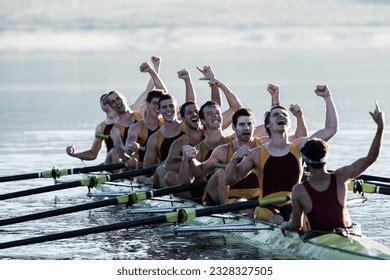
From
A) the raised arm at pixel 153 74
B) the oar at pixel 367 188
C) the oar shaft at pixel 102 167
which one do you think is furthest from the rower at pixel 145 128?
the oar at pixel 367 188

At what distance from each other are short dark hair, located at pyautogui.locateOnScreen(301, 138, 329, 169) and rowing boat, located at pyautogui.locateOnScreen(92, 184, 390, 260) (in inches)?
12.8

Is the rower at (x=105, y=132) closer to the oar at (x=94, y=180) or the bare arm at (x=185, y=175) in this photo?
the oar at (x=94, y=180)

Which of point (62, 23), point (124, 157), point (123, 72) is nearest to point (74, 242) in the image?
point (124, 157)

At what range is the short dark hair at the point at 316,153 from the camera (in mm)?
5270

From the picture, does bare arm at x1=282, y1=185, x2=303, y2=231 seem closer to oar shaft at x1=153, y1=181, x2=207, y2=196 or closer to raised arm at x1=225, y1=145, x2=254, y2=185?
raised arm at x1=225, y1=145, x2=254, y2=185

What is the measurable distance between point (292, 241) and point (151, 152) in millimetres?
2576

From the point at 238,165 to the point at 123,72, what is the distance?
474 inches

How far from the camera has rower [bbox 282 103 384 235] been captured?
529 centimetres

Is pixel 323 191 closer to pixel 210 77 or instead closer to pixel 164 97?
pixel 164 97

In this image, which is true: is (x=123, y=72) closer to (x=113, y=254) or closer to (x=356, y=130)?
(x=356, y=130)

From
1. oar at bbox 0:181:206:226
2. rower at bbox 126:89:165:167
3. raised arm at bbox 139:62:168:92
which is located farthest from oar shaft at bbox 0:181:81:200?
raised arm at bbox 139:62:168:92

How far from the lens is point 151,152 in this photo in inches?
318
